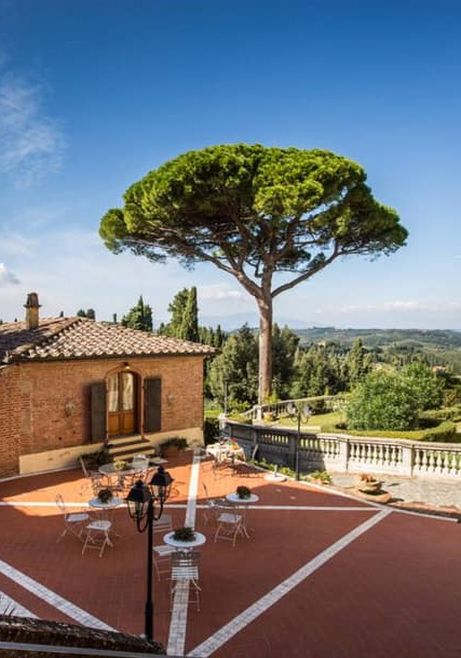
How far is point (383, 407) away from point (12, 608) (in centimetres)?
1447

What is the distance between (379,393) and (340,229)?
7.53 m

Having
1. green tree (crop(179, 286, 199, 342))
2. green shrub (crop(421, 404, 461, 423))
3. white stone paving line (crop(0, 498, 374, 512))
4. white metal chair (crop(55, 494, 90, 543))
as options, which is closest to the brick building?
white stone paving line (crop(0, 498, 374, 512))

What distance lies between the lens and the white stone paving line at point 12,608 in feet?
21.4

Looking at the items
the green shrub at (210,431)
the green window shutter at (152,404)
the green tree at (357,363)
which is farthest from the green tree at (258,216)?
the green tree at (357,363)

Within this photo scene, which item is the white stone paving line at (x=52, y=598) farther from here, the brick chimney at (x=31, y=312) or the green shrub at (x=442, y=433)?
the green shrub at (x=442, y=433)

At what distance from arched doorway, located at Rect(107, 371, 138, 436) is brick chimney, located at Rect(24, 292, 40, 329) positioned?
10.7 ft

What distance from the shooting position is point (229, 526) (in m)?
9.90

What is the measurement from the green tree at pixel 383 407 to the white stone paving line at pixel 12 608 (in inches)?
551

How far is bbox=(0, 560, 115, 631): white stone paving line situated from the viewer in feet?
20.9

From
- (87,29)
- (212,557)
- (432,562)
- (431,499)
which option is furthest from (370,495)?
(87,29)

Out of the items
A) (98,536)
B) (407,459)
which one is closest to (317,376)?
(407,459)

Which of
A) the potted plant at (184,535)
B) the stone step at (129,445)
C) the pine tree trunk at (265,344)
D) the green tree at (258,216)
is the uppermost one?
the green tree at (258,216)

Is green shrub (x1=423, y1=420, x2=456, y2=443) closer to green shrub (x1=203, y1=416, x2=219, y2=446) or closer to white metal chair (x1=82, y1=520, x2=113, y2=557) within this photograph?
green shrub (x1=203, y1=416, x2=219, y2=446)

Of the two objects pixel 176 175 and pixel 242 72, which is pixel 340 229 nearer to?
pixel 176 175
